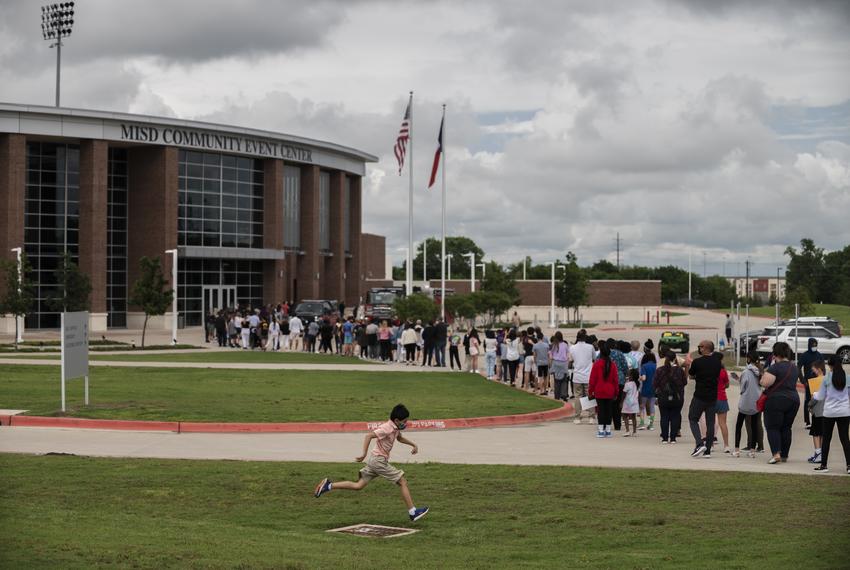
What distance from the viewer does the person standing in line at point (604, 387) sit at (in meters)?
19.8

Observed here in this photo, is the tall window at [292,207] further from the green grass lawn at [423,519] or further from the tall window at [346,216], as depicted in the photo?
the green grass lawn at [423,519]

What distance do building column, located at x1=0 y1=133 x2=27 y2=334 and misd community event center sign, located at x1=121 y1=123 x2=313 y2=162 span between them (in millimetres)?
5833

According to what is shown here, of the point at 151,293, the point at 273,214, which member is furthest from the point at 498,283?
the point at 151,293

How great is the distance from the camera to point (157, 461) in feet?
50.8

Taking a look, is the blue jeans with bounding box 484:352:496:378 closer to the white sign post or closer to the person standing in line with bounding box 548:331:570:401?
the person standing in line with bounding box 548:331:570:401

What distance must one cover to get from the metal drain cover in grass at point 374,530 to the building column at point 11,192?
50183mm

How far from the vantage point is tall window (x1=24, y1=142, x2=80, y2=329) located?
60688mm

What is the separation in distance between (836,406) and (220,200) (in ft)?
187

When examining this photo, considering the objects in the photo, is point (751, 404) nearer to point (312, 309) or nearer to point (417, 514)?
point (417, 514)

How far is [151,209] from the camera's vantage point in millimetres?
64062

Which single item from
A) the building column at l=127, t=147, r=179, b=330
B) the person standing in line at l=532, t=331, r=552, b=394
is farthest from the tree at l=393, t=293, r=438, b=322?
the building column at l=127, t=147, r=179, b=330

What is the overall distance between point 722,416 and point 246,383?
14.7 meters

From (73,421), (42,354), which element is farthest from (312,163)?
(73,421)

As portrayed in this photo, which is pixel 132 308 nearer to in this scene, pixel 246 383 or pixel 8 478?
pixel 246 383
